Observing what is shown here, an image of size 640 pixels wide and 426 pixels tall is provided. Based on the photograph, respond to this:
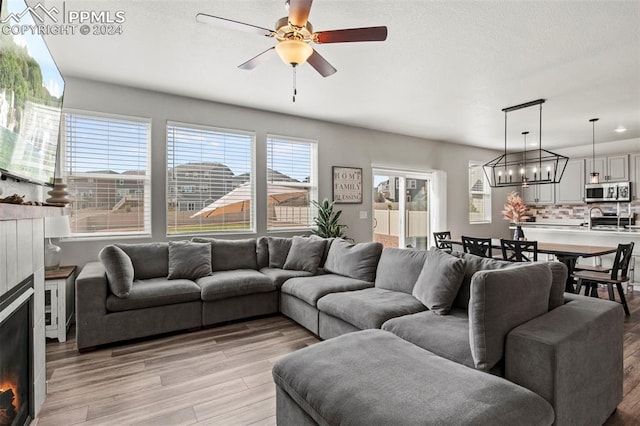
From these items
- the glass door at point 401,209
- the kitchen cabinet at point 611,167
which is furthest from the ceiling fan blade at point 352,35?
the kitchen cabinet at point 611,167

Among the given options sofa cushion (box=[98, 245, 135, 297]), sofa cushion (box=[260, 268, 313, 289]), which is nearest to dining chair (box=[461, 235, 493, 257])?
sofa cushion (box=[260, 268, 313, 289])

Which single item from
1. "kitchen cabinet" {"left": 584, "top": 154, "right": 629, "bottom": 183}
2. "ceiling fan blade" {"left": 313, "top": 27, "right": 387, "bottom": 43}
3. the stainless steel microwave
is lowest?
the stainless steel microwave

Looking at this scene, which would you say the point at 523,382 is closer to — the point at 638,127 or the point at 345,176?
the point at 345,176

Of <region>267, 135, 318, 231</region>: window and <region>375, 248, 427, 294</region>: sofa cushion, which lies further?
<region>267, 135, 318, 231</region>: window

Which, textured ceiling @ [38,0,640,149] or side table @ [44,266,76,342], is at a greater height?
textured ceiling @ [38,0,640,149]

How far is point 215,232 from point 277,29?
309 cm

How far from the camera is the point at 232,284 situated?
358 cm

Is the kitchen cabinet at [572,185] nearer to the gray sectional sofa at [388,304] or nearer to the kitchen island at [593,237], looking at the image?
the kitchen island at [593,237]

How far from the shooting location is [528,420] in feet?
4.41

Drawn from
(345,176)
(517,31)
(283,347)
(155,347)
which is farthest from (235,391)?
(345,176)

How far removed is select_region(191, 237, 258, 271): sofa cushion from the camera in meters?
4.10

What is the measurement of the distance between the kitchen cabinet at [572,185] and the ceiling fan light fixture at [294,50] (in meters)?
7.75

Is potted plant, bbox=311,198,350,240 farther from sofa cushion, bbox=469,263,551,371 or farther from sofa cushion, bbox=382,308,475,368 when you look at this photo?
sofa cushion, bbox=469,263,551,371

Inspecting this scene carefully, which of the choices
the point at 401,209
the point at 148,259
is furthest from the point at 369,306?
the point at 401,209
